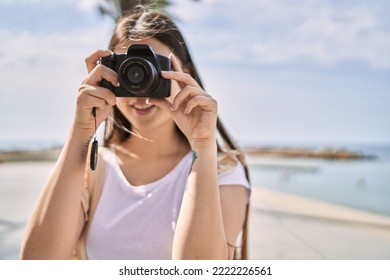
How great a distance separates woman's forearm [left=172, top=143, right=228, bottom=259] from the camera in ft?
2.89

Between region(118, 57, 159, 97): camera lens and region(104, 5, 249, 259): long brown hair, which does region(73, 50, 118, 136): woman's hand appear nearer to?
region(118, 57, 159, 97): camera lens

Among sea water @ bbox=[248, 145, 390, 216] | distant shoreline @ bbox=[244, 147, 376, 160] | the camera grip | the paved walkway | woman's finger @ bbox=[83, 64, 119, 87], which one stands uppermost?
woman's finger @ bbox=[83, 64, 119, 87]

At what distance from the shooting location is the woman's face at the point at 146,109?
100cm

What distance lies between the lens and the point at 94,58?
961 millimetres

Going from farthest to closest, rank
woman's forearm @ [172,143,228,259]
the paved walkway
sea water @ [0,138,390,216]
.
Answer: sea water @ [0,138,390,216], the paved walkway, woman's forearm @ [172,143,228,259]

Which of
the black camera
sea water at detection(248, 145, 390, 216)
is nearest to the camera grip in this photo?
the black camera

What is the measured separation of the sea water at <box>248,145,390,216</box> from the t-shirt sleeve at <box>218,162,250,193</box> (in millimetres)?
2364

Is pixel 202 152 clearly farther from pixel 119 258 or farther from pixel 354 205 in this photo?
pixel 354 205

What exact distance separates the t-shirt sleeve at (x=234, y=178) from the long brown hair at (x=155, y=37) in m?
0.06

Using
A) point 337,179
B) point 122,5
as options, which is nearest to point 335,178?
point 337,179

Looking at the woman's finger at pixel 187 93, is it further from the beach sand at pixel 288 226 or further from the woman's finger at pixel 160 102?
the beach sand at pixel 288 226

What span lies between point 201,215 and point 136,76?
0.27 metres

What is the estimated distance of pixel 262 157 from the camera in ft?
25.9
